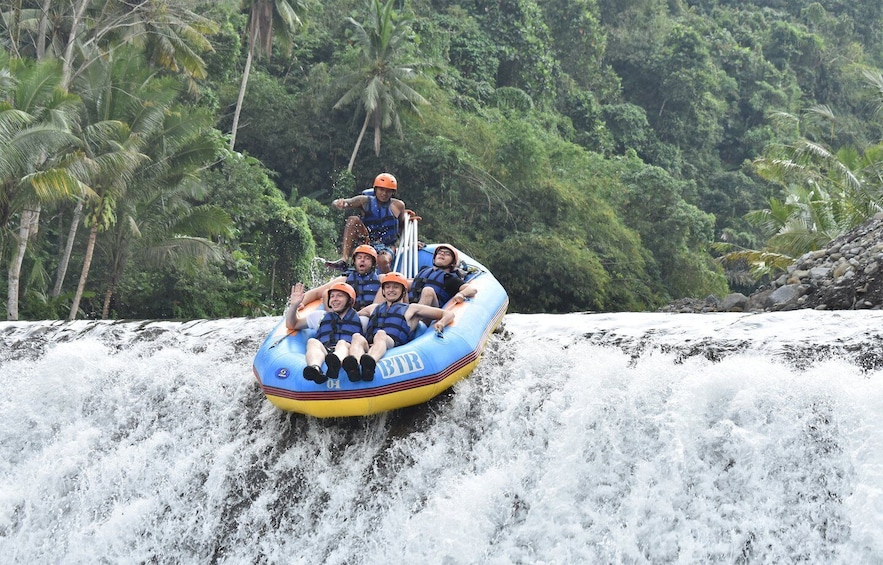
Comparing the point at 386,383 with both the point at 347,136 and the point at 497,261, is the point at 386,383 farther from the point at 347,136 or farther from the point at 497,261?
the point at 347,136

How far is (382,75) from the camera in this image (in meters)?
23.6

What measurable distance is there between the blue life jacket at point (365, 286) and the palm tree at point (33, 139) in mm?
5805

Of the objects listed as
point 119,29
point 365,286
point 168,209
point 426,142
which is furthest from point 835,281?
point 426,142

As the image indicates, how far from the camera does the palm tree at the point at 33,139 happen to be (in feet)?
39.3

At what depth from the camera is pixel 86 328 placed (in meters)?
9.37

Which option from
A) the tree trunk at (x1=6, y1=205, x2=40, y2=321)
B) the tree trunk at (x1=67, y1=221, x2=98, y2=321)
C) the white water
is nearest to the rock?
the white water

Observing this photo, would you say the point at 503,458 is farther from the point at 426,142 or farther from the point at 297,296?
the point at 426,142

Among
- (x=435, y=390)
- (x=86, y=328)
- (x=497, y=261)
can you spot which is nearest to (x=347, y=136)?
(x=497, y=261)

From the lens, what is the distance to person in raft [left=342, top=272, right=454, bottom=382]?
6.86 m

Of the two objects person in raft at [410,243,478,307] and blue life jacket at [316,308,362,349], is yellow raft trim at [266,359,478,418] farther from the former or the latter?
person in raft at [410,243,478,307]

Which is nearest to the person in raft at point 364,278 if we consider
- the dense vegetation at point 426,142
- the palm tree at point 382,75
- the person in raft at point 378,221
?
the person in raft at point 378,221

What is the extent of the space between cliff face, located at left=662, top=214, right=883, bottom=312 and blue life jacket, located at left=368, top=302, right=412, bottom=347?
203 inches

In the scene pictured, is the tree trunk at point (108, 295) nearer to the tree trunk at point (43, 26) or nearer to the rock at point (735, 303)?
the tree trunk at point (43, 26)

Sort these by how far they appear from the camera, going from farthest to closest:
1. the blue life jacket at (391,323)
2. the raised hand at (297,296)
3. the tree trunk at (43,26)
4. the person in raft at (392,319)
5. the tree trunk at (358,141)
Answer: the tree trunk at (358,141) < the tree trunk at (43,26) < the raised hand at (297,296) < the blue life jacket at (391,323) < the person in raft at (392,319)
